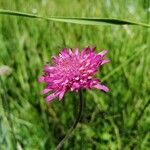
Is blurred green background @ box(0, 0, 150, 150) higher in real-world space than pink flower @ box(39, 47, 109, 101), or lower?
lower

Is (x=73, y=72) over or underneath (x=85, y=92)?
over

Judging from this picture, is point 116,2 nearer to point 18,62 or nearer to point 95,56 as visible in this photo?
point 18,62

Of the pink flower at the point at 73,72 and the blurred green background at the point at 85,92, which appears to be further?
the blurred green background at the point at 85,92

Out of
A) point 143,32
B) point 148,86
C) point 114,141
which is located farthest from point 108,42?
point 114,141

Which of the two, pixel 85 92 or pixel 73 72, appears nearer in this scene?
pixel 73 72

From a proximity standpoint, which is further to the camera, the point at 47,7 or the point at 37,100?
the point at 47,7
